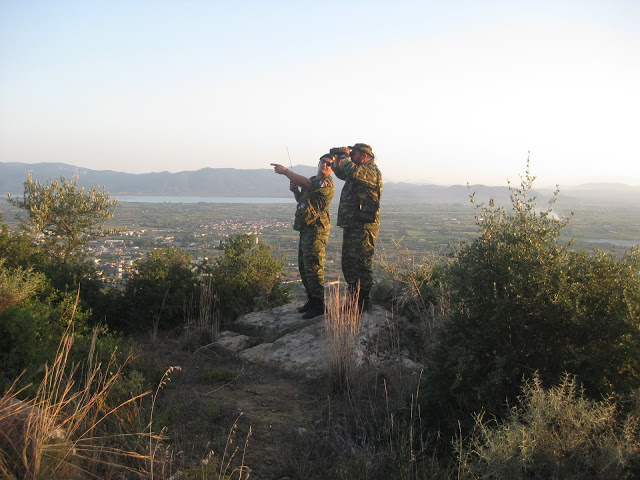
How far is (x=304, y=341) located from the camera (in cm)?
618

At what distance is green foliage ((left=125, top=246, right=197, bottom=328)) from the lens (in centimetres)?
776

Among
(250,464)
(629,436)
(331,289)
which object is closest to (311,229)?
(331,289)

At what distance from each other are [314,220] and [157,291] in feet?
10.2

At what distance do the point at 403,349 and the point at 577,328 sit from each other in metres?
2.88

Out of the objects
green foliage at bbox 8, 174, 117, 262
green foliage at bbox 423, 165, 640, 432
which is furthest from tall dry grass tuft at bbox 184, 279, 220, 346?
green foliage at bbox 8, 174, 117, 262

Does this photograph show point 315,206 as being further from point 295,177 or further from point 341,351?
point 341,351

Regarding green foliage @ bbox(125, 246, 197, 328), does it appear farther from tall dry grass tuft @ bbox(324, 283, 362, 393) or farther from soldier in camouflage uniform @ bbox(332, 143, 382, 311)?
tall dry grass tuft @ bbox(324, 283, 362, 393)

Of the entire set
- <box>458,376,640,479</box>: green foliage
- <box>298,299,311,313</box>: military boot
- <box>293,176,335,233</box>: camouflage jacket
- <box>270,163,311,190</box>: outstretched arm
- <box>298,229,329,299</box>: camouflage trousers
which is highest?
<box>270,163,311,190</box>: outstretched arm

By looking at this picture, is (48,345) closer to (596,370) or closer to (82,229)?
(596,370)

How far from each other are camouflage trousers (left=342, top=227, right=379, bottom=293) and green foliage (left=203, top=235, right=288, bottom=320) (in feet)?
8.35

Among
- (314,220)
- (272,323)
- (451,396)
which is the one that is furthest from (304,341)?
(451,396)

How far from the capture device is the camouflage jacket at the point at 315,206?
6894mm

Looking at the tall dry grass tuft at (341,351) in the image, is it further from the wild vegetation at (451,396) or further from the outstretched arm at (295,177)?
the outstretched arm at (295,177)

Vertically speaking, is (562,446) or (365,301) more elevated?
(562,446)
